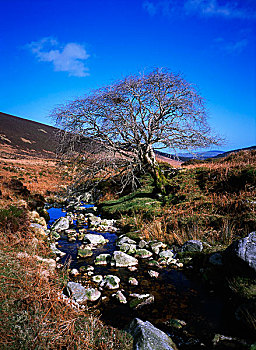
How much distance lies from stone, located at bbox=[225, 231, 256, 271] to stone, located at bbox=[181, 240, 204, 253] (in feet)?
6.86

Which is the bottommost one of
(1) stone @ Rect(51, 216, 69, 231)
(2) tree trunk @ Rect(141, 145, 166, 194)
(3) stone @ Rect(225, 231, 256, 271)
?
(1) stone @ Rect(51, 216, 69, 231)

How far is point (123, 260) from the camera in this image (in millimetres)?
7301

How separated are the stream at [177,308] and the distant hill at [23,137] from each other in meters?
69.4

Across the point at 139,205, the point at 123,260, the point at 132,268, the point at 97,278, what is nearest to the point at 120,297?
the point at 97,278

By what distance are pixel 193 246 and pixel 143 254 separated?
6.06 feet

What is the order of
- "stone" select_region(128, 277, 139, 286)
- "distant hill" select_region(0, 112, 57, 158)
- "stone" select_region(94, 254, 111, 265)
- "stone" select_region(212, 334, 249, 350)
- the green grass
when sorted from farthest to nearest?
1. "distant hill" select_region(0, 112, 57, 158)
2. the green grass
3. "stone" select_region(94, 254, 111, 265)
4. "stone" select_region(128, 277, 139, 286)
5. "stone" select_region(212, 334, 249, 350)

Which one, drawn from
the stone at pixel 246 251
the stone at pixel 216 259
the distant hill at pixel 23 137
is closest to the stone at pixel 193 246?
the stone at pixel 216 259

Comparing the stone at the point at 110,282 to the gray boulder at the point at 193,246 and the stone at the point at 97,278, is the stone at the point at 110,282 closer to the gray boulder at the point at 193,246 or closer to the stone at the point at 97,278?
the stone at the point at 97,278

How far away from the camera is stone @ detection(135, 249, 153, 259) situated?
7.88 meters

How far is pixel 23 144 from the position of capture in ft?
263

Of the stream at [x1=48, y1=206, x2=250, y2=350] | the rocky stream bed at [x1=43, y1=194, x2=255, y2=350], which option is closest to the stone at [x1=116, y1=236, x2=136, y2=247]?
the rocky stream bed at [x1=43, y1=194, x2=255, y2=350]

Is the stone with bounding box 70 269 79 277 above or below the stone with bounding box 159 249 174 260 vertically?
below

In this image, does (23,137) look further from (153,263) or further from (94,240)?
(153,263)

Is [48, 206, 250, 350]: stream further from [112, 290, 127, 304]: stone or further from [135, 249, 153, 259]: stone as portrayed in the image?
[135, 249, 153, 259]: stone
